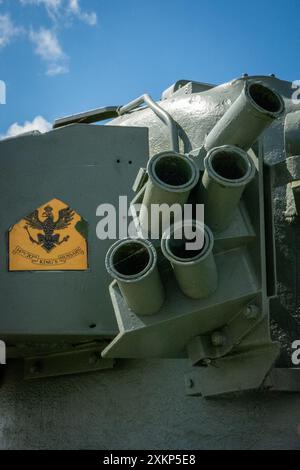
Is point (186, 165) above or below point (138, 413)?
above

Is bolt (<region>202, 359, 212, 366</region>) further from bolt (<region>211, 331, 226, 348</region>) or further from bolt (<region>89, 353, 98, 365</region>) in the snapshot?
bolt (<region>89, 353, 98, 365</region>)

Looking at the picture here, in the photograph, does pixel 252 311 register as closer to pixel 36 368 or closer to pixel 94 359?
pixel 94 359

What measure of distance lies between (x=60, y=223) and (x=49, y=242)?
0.43ft

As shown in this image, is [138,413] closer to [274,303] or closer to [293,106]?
[274,303]

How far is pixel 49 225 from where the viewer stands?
5324 mm

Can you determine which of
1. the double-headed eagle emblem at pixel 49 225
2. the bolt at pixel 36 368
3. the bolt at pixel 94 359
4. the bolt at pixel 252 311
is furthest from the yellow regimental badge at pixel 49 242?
the bolt at pixel 252 311

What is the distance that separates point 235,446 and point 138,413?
620 millimetres

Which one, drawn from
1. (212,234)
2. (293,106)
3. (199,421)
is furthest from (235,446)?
(293,106)

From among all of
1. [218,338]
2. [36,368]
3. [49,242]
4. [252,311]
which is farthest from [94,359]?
[252,311]

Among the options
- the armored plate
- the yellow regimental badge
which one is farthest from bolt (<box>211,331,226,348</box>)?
the yellow regimental badge

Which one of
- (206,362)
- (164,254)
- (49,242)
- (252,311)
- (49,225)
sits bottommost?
(206,362)

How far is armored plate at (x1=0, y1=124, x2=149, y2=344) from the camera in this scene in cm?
520

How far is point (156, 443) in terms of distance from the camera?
528cm

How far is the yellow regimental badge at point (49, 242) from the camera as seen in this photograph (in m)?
5.27
